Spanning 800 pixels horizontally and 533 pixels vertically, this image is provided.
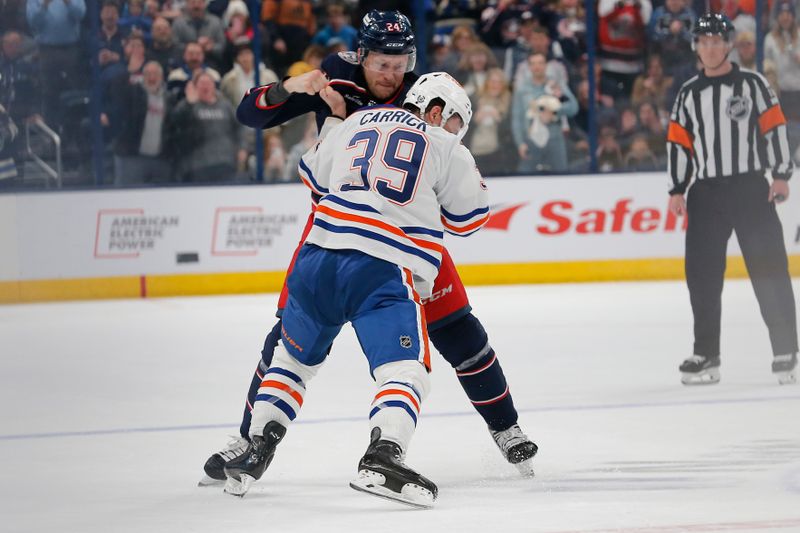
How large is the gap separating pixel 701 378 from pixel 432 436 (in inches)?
58.4

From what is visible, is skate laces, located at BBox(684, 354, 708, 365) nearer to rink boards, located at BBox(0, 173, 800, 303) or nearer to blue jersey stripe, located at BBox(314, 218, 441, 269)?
blue jersey stripe, located at BBox(314, 218, 441, 269)

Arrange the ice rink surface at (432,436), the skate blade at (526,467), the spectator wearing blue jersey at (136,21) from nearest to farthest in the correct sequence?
1. the ice rink surface at (432,436)
2. the skate blade at (526,467)
3. the spectator wearing blue jersey at (136,21)

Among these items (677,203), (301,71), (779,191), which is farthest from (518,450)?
(301,71)

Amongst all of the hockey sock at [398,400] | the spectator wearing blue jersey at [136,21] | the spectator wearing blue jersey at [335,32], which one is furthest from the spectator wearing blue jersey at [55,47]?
the hockey sock at [398,400]

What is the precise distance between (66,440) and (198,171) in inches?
215

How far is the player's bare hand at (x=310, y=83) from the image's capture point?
11.8ft

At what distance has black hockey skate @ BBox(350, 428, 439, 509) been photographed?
3268mm

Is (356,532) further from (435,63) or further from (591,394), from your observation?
(435,63)

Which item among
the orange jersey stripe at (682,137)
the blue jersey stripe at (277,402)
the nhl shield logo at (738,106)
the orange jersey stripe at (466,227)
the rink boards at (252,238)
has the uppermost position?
the orange jersey stripe at (466,227)

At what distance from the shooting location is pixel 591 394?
5.27 meters

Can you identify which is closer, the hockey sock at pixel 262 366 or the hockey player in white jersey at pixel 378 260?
the hockey player in white jersey at pixel 378 260

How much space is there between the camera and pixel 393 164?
3475mm

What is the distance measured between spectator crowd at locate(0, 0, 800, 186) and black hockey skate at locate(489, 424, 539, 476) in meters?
6.14

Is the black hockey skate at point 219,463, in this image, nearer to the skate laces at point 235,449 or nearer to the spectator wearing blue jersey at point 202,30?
the skate laces at point 235,449
